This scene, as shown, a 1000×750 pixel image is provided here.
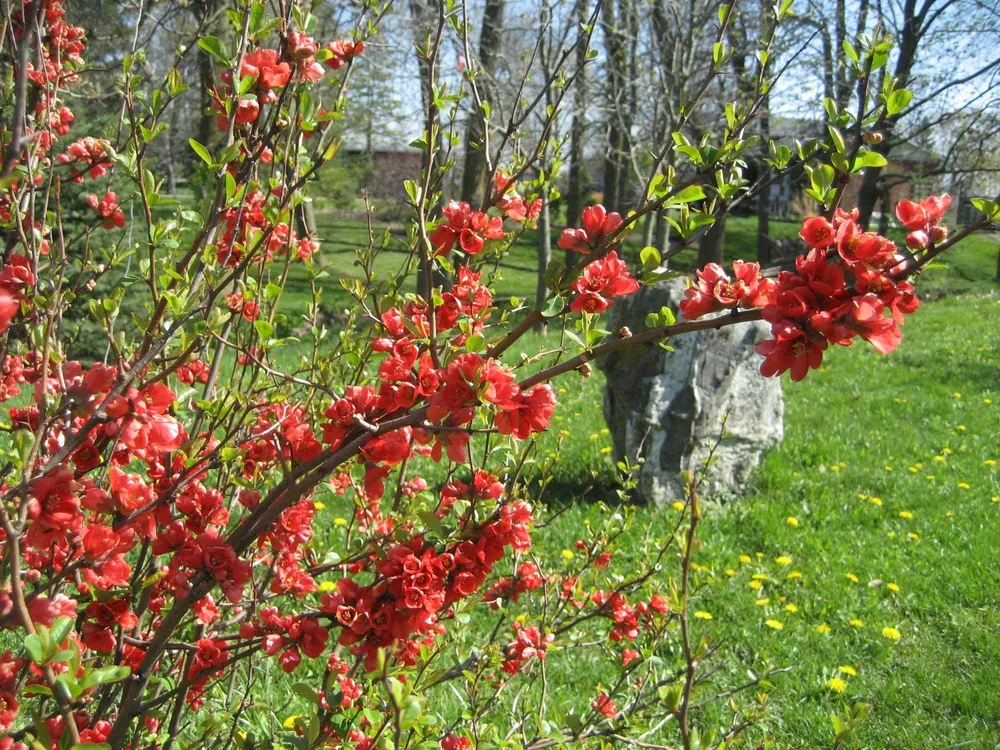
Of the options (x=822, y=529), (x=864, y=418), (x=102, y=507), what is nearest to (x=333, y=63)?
(x=102, y=507)

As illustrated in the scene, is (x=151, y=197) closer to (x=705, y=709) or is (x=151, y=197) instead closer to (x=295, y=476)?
(x=295, y=476)

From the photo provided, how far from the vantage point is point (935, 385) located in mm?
6980

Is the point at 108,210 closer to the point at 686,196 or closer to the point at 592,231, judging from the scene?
the point at 592,231

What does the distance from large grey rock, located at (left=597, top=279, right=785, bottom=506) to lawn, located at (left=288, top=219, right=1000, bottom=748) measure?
0.21 m

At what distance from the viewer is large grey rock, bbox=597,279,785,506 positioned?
4488 mm

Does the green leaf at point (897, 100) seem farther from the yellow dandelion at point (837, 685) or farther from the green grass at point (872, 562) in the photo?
the yellow dandelion at point (837, 685)

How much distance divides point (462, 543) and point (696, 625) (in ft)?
7.88

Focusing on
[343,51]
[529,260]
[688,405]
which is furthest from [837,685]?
[529,260]

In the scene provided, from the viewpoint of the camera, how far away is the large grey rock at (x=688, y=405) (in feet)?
14.7

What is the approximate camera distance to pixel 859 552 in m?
4.08

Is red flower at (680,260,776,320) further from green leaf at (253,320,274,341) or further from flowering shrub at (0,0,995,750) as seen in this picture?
green leaf at (253,320,274,341)

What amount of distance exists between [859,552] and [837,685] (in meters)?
1.28

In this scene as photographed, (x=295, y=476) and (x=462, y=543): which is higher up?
(x=295, y=476)

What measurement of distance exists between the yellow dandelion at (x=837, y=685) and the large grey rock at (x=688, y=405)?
1568mm
